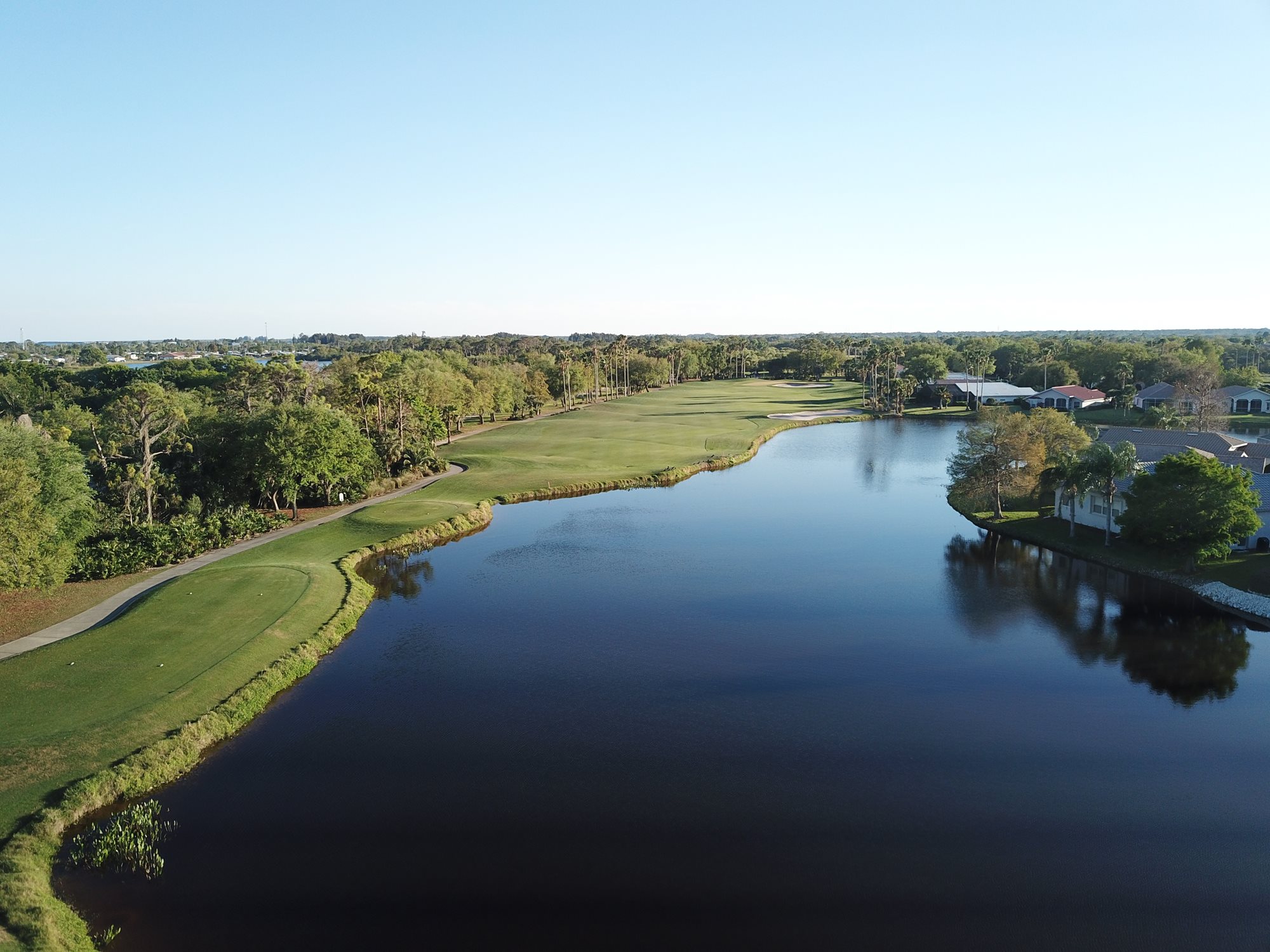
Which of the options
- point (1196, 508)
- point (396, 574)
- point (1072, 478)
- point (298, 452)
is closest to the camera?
point (1196, 508)

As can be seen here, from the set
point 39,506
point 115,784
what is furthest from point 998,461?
point 39,506

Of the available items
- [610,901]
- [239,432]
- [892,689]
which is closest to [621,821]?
[610,901]

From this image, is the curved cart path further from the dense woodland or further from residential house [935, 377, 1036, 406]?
residential house [935, 377, 1036, 406]

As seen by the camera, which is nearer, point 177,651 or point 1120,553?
point 177,651

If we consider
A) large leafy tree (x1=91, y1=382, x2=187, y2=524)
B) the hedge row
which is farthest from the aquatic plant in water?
large leafy tree (x1=91, y1=382, x2=187, y2=524)

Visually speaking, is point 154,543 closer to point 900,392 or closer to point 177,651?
point 177,651

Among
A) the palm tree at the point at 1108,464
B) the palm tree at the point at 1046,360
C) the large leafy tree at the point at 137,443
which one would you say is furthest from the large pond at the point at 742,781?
the palm tree at the point at 1046,360

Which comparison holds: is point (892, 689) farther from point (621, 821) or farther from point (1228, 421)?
point (1228, 421)
